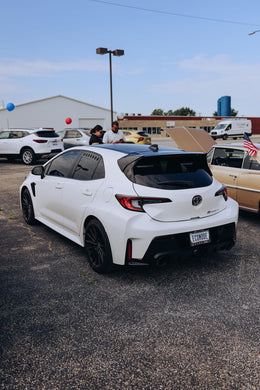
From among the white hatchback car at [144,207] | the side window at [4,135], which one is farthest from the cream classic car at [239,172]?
the side window at [4,135]

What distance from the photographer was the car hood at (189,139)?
8.76m

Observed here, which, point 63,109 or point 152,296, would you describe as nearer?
point 152,296

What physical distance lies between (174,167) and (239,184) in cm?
289

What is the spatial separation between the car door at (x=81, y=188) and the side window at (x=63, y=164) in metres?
0.17

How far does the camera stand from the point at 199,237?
13.4ft

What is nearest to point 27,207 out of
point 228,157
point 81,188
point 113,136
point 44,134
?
point 81,188

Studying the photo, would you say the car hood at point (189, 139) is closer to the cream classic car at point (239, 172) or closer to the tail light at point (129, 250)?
the cream classic car at point (239, 172)

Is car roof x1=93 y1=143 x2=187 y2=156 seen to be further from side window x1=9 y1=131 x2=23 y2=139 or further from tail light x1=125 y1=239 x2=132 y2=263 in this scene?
side window x1=9 y1=131 x2=23 y2=139

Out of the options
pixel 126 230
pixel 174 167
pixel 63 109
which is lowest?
pixel 126 230

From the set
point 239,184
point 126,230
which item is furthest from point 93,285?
point 239,184

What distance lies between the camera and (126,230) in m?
3.83

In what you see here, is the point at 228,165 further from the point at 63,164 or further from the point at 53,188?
the point at 53,188

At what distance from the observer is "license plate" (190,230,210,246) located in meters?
4.03

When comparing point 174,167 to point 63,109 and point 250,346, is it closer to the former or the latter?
point 250,346
